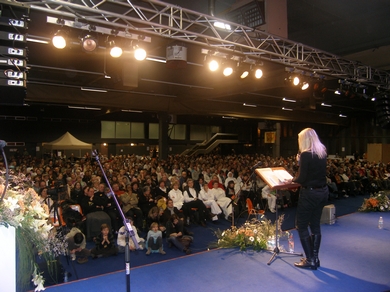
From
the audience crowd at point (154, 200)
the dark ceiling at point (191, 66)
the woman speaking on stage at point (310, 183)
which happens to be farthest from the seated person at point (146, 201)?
the woman speaking on stage at point (310, 183)

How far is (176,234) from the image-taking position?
586cm

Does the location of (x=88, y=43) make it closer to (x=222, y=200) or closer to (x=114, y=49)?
(x=114, y=49)

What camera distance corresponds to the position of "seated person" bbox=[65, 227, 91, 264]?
5038 millimetres

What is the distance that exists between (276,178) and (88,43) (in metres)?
3.64

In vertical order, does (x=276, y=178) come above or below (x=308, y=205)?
above

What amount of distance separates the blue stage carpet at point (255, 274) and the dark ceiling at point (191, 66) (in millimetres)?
3510

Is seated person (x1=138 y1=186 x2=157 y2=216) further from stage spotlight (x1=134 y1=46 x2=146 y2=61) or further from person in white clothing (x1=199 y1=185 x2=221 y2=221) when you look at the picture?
stage spotlight (x1=134 y1=46 x2=146 y2=61)

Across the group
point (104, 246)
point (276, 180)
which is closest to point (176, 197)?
point (104, 246)

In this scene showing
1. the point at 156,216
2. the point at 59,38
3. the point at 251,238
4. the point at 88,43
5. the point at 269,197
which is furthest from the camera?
the point at 269,197

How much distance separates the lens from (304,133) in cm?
354

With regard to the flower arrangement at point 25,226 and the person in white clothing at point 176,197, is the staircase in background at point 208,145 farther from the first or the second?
the flower arrangement at point 25,226

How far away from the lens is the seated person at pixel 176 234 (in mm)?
5574

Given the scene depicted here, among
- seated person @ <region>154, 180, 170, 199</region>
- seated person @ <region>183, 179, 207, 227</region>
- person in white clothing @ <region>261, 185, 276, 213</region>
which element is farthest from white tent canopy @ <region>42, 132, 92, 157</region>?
person in white clothing @ <region>261, 185, 276, 213</region>

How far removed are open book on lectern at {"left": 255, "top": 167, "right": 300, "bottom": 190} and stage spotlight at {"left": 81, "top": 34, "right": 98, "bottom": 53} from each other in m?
3.34
